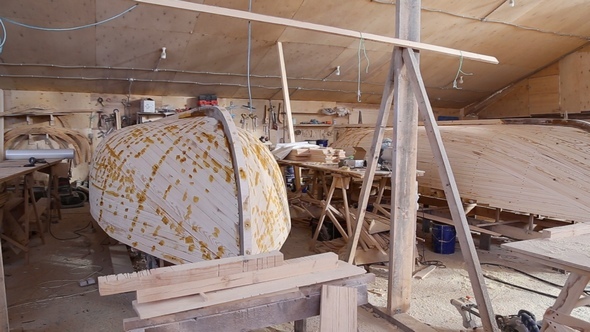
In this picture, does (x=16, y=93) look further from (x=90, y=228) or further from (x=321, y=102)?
(x=321, y=102)

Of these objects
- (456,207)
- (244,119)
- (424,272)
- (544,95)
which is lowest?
(424,272)

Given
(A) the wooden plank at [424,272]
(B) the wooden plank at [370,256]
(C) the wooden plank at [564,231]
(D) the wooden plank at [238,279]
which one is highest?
(C) the wooden plank at [564,231]

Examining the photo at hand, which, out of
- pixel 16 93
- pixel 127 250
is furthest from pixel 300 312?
pixel 16 93

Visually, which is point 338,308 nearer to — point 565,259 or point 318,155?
point 565,259

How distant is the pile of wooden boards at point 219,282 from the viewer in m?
1.27

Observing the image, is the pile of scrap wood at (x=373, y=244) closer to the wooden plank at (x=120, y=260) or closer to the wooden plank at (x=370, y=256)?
the wooden plank at (x=370, y=256)

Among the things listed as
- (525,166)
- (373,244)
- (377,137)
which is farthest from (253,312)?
(525,166)

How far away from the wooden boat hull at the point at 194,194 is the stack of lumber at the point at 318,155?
1561 millimetres

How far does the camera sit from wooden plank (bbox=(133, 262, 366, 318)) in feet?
4.05

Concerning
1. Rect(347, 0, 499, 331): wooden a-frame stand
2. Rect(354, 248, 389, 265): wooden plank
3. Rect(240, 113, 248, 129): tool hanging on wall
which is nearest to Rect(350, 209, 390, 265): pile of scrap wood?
Rect(354, 248, 389, 265): wooden plank

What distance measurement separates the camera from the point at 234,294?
1.33m

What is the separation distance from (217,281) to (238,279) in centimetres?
8

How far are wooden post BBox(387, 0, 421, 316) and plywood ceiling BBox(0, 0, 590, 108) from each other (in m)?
3.04

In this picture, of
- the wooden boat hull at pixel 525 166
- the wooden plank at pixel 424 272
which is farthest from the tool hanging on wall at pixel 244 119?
the wooden plank at pixel 424 272
